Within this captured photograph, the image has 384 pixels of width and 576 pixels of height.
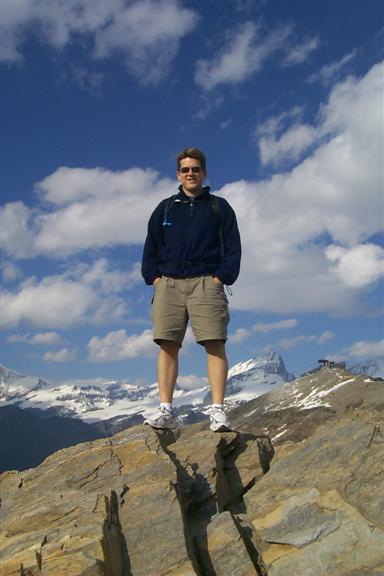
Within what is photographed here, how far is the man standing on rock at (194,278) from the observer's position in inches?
533

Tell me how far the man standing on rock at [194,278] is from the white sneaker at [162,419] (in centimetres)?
3

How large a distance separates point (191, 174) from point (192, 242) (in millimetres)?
1901

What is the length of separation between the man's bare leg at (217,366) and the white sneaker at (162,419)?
4.60ft

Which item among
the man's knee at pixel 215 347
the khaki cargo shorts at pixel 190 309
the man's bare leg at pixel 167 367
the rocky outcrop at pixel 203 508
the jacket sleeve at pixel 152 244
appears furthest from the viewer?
the jacket sleeve at pixel 152 244

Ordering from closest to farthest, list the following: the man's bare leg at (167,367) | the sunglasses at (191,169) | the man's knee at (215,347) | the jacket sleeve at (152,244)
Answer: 1. the man's knee at (215,347)
2. the man's bare leg at (167,367)
3. the sunglasses at (191,169)
4. the jacket sleeve at (152,244)

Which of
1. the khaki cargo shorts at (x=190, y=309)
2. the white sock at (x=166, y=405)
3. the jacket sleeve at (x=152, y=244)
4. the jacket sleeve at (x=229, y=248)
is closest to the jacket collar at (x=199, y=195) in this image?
the jacket sleeve at (x=229, y=248)

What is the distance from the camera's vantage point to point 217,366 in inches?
528

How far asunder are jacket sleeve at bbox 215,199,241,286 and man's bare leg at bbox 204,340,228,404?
5.73ft

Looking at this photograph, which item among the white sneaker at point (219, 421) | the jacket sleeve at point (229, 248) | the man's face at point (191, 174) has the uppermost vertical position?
the man's face at point (191, 174)

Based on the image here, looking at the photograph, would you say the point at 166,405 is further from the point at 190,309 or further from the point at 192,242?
the point at 192,242

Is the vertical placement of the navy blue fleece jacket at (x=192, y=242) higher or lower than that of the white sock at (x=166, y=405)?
higher

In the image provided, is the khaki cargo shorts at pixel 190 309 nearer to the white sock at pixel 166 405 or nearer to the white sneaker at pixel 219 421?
the white sock at pixel 166 405

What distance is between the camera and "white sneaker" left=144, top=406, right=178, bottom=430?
1391 cm

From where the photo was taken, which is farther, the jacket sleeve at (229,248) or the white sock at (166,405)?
the white sock at (166,405)
